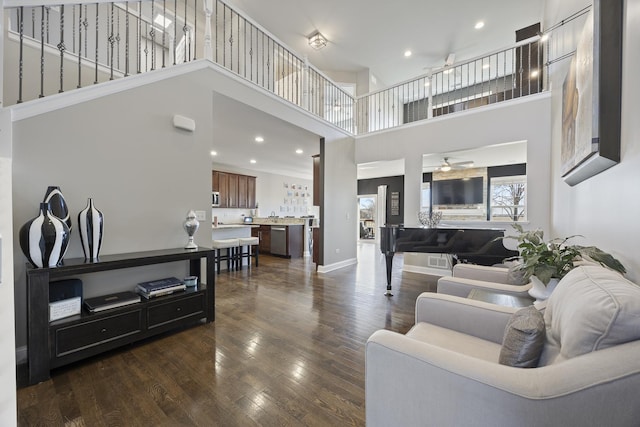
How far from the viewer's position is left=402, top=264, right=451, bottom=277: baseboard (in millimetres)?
4721

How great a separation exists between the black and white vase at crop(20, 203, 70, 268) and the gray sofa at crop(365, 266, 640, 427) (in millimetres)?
2224

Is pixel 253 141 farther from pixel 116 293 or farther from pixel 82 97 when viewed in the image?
pixel 116 293

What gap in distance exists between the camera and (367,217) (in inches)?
416

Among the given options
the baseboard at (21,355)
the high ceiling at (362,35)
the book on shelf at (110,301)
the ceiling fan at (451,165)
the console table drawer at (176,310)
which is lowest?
the baseboard at (21,355)

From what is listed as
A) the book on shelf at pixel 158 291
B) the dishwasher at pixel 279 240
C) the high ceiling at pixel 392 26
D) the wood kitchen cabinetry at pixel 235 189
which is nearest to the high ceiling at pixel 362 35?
the high ceiling at pixel 392 26

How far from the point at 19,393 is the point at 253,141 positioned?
14.9ft

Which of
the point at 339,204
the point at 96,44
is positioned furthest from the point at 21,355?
the point at 339,204

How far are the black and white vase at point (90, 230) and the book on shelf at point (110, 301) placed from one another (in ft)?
1.19

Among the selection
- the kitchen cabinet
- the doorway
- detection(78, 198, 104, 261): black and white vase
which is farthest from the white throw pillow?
the doorway

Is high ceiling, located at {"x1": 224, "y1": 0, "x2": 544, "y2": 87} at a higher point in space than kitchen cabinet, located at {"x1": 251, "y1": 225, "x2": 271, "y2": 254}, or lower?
higher

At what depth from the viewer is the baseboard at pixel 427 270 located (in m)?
4.72

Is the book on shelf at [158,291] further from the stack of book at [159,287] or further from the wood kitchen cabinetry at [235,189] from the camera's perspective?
the wood kitchen cabinetry at [235,189]

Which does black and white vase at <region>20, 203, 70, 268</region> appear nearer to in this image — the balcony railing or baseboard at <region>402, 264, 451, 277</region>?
the balcony railing

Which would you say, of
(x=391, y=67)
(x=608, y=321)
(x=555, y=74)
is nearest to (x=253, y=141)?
(x=391, y=67)
